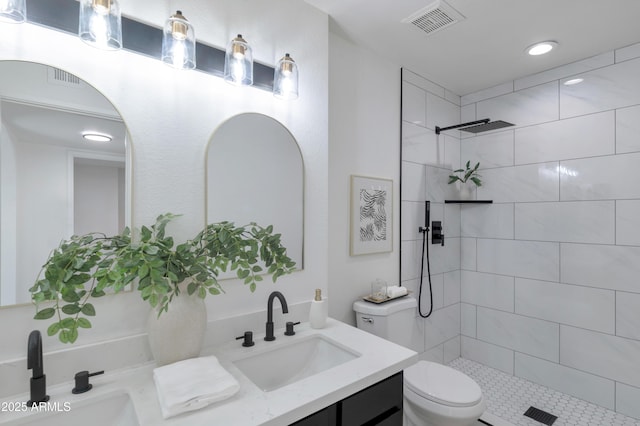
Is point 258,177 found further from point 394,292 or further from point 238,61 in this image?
point 394,292

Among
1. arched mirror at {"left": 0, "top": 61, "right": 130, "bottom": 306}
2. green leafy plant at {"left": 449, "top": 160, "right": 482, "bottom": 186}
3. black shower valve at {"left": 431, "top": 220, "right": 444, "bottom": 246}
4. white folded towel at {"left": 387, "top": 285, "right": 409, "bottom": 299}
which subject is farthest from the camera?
green leafy plant at {"left": 449, "top": 160, "right": 482, "bottom": 186}

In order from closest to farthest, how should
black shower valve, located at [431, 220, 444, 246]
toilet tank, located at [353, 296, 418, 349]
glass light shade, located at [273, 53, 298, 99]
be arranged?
1. glass light shade, located at [273, 53, 298, 99]
2. toilet tank, located at [353, 296, 418, 349]
3. black shower valve, located at [431, 220, 444, 246]

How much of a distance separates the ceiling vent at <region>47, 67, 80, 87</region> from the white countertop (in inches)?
38.9

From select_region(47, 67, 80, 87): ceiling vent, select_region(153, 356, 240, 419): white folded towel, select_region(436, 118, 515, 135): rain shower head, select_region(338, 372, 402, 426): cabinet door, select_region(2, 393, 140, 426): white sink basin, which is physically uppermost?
select_region(436, 118, 515, 135): rain shower head

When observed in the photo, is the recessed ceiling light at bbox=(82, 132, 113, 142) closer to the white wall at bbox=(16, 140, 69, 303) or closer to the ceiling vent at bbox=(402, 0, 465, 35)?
the white wall at bbox=(16, 140, 69, 303)

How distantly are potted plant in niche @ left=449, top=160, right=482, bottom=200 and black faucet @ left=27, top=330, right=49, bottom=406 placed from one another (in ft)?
Result: 9.04

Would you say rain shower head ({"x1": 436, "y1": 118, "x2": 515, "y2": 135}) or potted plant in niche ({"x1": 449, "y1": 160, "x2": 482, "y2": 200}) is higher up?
rain shower head ({"x1": 436, "y1": 118, "x2": 515, "y2": 135})

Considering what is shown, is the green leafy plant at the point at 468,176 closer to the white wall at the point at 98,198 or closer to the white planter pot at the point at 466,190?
the white planter pot at the point at 466,190

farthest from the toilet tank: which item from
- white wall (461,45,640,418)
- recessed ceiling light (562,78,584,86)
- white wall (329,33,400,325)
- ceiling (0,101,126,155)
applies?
recessed ceiling light (562,78,584,86)

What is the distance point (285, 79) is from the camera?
1.48 meters

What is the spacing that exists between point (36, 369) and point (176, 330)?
1.22 ft

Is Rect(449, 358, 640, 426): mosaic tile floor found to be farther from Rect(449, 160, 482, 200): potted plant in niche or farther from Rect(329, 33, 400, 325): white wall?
Rect(449, 160, 482, 200): potted plant in niche

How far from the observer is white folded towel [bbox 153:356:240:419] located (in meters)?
0.86

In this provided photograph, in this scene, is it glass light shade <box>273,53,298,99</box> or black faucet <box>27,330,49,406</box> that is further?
glass light shade <box>273,53,298,99</box>
